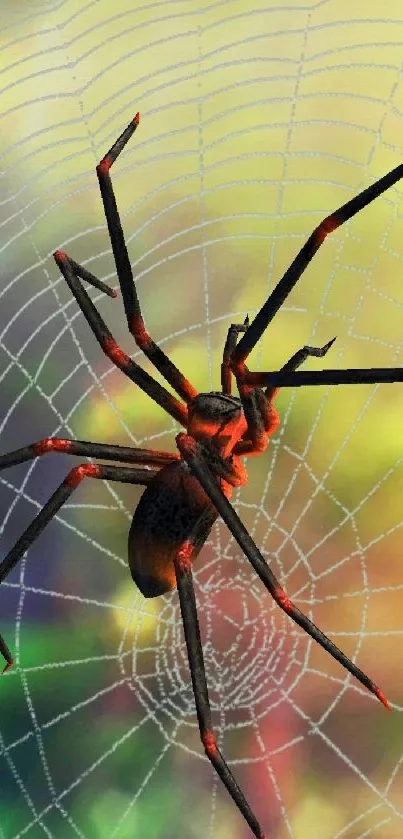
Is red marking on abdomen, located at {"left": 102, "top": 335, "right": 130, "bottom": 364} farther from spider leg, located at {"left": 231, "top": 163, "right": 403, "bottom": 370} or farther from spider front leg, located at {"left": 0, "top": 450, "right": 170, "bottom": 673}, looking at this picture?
spider leg, located at {"left": 231, "top": 163, "right": 403, "bottom": 370}

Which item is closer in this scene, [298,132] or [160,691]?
[298,132]

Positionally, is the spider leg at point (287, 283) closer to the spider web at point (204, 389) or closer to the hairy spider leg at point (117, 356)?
the hairy spider leg at point (117, 356)

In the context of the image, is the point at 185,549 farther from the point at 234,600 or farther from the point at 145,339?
the point at 234,600

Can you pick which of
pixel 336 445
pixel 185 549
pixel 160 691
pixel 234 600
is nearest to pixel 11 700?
pixel 160 691

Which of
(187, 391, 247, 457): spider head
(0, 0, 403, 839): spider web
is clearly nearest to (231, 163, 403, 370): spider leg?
(187, 391, 247, 457): spider head

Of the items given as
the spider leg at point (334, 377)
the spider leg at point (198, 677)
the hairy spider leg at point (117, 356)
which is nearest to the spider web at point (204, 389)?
the hairy spider leg at point (117, 356)
